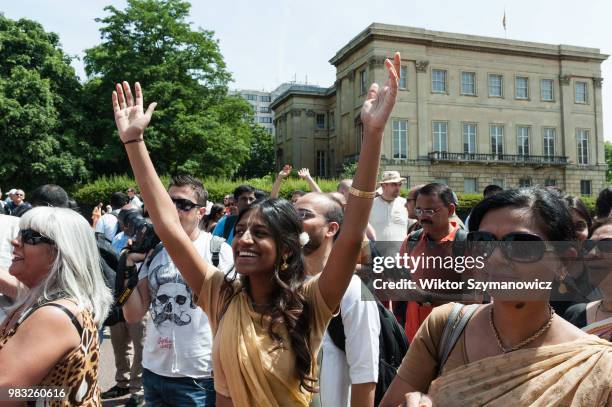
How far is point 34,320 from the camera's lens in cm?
228

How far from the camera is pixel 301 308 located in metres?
2.41

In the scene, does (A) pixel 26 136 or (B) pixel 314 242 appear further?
(A) pixel 26 136

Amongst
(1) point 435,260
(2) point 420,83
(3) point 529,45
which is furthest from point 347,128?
(1) point 435,260

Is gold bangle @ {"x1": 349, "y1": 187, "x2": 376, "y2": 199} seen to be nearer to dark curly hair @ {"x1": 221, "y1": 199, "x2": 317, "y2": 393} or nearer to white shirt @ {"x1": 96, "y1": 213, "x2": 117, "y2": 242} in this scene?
dark curly hair @ {"x1": 221, "y1": 199, "x2": 317, "y2": 393}

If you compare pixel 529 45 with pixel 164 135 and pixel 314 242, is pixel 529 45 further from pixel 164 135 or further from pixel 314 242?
pixel 314 242

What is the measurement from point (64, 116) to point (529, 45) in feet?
120

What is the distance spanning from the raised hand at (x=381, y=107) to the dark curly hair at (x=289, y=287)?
631 mm

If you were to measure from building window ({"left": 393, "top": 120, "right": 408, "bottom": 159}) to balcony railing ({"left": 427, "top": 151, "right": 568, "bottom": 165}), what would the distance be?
222 cm

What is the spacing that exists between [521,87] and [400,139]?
40.7ft

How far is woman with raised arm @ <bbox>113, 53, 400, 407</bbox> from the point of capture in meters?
2.22

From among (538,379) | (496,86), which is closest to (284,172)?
(538,379)

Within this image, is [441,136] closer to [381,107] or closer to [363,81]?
[363,81]

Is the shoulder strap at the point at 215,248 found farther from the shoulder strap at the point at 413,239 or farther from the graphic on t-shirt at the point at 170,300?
the shoulder strap at the point at 413,239

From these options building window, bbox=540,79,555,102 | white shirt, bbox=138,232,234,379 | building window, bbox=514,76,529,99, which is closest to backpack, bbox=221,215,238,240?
white shirt, bbox=138,232,234,379
